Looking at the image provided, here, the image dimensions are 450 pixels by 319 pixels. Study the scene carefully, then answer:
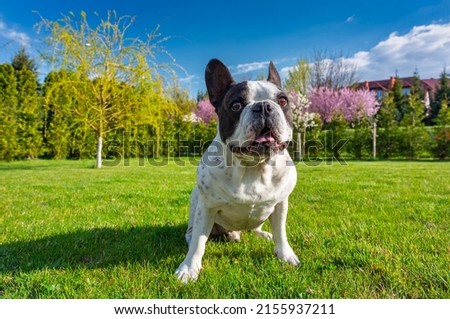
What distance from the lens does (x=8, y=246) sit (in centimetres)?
299

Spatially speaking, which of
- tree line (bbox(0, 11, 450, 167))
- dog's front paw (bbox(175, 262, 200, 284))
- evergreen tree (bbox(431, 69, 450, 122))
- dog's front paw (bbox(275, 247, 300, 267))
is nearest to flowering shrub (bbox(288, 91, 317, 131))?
tree line (bbox(0, 11, 450, 167))

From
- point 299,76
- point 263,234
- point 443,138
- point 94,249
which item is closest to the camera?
point 94,249

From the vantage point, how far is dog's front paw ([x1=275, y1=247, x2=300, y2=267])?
2446 millimetres

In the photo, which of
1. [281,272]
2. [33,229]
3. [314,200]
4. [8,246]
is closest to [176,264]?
[281,272]

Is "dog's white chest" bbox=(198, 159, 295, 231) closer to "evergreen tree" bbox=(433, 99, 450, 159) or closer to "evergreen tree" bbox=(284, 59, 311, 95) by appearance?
"evergreen tree" bbox=(433, 99, 450, 159)

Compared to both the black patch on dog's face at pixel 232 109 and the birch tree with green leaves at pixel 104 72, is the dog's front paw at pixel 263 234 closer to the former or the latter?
the black patch on dog's face at pixel 232 109

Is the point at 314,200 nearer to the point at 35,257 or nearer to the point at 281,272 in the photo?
the point at 281,272

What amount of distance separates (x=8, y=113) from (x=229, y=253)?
677 inches

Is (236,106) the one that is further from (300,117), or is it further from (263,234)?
(300,117)

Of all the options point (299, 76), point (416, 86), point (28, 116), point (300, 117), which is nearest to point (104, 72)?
point (28, 116)

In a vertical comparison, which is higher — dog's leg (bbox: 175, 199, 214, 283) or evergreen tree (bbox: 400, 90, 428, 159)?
evergreen tree (bbox: 400, 90, 428, 159)

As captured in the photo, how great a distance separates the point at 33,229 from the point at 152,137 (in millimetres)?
17066

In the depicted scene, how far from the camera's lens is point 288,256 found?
8.21ft
